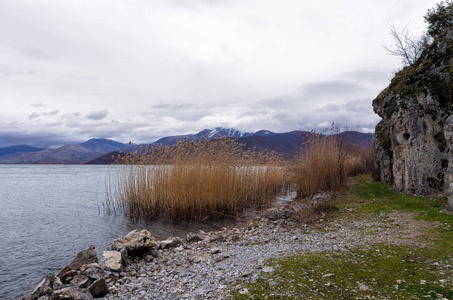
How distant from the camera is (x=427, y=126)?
9703 millimetres

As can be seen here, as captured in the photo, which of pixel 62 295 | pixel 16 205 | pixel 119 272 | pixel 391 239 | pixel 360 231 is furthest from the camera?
pixel 16 205

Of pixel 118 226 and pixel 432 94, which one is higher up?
pixel 432 94

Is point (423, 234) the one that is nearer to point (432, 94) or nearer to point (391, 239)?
point (391, 239)

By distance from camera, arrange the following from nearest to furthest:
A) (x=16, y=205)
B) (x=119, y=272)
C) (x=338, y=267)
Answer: (x=338, y=267)
(x=119, y=272)
(x=16, y=205)

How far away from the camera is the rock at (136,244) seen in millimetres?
6500

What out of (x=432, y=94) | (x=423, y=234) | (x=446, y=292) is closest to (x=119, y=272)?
(x=446, y=292)

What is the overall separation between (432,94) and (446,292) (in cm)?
799

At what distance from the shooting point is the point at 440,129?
29.6 ft

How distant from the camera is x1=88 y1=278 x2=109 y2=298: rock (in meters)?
4.52

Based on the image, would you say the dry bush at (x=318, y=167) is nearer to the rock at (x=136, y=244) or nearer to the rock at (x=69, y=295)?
the rock at (x=136, y=244)

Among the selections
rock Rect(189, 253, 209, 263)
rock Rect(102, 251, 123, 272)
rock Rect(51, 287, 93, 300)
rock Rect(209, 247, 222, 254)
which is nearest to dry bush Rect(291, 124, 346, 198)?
rock Rect(209, 247, 222, 254)

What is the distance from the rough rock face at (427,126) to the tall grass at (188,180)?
6152 mm

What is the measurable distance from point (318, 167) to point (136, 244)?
8.82 meters

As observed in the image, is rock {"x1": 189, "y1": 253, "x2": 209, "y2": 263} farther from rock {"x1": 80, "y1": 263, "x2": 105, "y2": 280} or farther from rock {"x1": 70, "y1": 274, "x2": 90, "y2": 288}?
rock {"x1": 70, "y1": 274, "x2": 90, "y2": 288}
